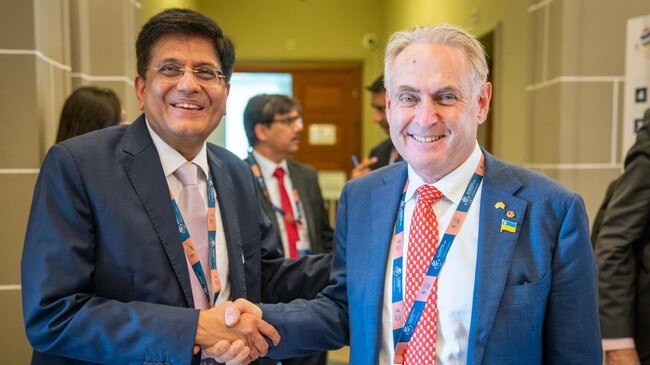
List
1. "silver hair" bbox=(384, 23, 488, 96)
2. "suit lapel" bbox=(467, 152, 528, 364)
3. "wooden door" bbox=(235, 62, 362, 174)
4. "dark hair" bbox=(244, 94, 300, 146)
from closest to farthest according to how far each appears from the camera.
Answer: "suit lapel" bbox=(467, 152, 528, 364) < "silver hair" bbox=(384, 23, 488, 96) < "dark hair" bbox=(244, 94, 300, 146) < "wooden door" bbox=(235, 62, 362, 174)

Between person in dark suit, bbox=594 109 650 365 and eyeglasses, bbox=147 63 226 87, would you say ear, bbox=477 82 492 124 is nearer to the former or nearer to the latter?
eyeglasses, bbox=147 63 226 87

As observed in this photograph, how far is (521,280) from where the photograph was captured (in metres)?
1.40

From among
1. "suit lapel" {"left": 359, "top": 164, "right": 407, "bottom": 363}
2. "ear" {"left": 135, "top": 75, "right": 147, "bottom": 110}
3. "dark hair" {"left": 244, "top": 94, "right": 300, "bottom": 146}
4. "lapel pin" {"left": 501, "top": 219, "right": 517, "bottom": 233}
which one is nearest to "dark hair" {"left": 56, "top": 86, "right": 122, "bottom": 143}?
"ear" {"left": 135, "top": 75, "right": 147, "bottom": 110}

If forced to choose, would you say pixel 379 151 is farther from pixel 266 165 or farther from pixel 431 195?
pixel 431 195

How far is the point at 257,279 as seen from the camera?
183 centimetres

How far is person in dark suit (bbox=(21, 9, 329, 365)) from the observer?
1.44 metres

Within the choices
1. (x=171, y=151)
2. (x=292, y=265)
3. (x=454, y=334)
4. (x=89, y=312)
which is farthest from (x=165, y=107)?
(x=454, y=334)

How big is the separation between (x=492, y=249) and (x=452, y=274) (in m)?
0.11

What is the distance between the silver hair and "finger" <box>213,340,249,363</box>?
2.50 feet

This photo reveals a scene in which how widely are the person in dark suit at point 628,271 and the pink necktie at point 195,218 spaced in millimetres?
1434

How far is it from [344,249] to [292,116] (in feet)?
6.79

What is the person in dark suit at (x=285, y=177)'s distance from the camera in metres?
3.43

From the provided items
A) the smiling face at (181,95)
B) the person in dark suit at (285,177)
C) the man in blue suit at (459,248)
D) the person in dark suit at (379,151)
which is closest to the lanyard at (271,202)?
the person in dark suit at (285,177)

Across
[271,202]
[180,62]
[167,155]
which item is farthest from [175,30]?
[271,202]
